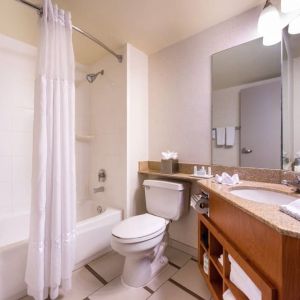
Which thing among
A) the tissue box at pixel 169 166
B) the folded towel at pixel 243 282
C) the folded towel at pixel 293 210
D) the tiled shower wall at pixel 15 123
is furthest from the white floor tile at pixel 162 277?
the tiled shower wall at pixel 15 123

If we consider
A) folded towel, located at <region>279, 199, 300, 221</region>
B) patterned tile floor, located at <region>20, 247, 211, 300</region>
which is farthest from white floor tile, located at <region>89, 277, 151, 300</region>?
folded towel, located at <region>279, 199, 300, 221</region>

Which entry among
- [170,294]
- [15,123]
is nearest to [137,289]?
[170,294]

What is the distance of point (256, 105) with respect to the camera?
1.37 metres

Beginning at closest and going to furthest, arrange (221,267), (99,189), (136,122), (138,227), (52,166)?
(221,267), (52,166), (138,227), (136,122), (99,189)

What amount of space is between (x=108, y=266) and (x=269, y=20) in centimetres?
224

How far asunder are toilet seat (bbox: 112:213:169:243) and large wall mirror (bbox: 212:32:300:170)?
2.44ft

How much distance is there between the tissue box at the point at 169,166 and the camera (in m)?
1.74

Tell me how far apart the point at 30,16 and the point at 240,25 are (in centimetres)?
169

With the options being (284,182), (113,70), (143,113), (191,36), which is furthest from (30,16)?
(284,182)

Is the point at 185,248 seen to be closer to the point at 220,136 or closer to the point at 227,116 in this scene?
the point at 220,136

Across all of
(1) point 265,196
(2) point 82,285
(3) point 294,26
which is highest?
(3) point 294,26

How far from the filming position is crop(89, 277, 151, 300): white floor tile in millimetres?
1253

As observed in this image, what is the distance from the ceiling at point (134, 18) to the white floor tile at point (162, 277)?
210 centimetres

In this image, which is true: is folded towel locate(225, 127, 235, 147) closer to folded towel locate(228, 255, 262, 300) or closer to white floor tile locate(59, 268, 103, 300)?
folded towel locate(228, 255, 262, 300)
